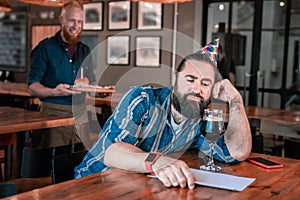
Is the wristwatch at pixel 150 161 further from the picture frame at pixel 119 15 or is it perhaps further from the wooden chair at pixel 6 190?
the picture frame at pixel 119 15

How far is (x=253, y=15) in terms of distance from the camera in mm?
6344

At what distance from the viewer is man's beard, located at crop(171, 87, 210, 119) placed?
187 cm

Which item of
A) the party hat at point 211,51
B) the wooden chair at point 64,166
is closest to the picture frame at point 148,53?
the party hat at point 211,51

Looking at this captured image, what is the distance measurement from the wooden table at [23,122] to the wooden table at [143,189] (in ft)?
4.31

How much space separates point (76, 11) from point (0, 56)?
718 cm

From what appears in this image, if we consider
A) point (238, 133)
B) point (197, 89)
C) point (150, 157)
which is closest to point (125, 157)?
point (150, 157)

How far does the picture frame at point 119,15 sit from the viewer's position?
7.38 meters

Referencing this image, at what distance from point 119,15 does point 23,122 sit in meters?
4.95

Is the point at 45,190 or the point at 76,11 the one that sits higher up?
the point at 76,11

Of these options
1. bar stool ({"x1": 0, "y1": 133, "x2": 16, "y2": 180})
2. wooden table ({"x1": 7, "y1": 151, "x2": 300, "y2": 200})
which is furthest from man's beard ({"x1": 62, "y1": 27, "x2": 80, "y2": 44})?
wooden table ({"x1": 7, "y1": 151, "x2": 300, "y2": 200})

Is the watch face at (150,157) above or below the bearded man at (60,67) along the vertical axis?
below

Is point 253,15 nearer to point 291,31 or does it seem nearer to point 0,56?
point 291,31

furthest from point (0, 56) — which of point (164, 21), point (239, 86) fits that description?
point (239, 86)

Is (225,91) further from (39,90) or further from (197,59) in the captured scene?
(39,90)
